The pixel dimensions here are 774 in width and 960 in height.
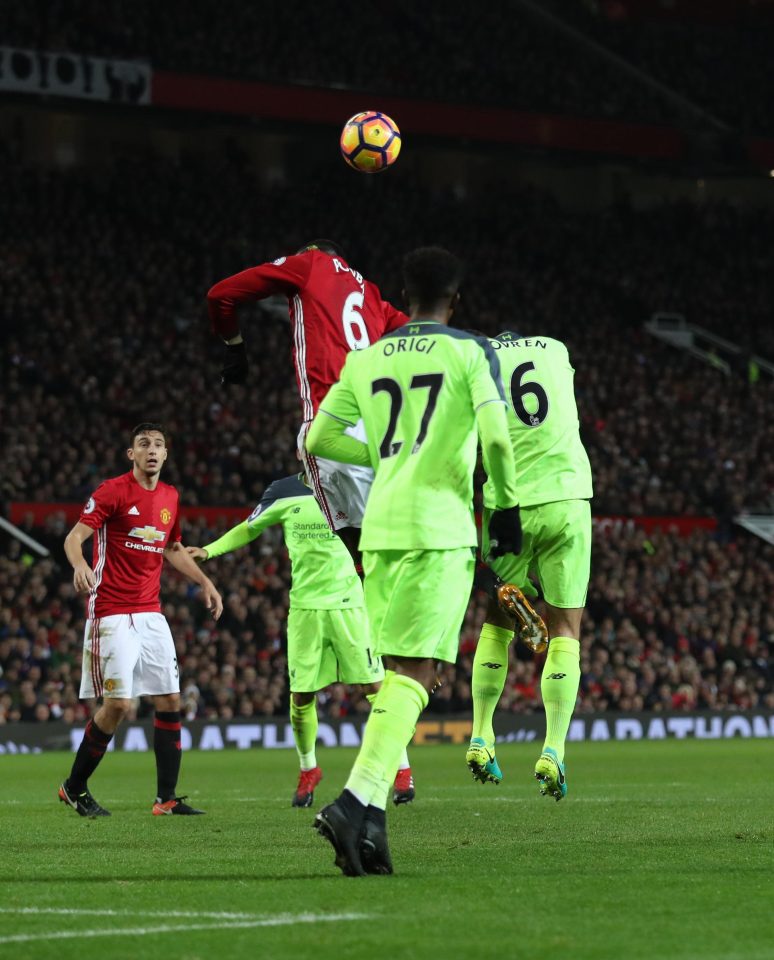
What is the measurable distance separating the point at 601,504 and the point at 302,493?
19230 mm

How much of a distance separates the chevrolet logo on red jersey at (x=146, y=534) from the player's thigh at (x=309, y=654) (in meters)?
1.74

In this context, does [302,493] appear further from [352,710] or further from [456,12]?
[456,12]

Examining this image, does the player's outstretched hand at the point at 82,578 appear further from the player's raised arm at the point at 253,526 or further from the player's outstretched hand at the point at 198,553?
the player's raised arm at the point at 253,526

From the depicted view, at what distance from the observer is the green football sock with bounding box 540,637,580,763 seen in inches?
377

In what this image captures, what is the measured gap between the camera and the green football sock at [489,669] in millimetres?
9969

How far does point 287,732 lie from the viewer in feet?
78.8

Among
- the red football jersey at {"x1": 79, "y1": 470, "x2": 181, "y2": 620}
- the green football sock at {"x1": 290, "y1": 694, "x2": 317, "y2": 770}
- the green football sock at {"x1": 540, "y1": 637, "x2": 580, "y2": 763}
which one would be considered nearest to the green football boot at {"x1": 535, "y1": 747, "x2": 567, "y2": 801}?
the green football sock at {"x1": 540, "y1": 637, "x2": 580, "y2": 763}

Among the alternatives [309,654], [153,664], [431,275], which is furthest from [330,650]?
[431,275]

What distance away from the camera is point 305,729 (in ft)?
42.4

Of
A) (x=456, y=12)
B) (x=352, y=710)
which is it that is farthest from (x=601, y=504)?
(x=456, y=12)

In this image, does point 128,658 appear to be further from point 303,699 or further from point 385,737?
point 385,737

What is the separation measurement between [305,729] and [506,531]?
610 centimetres

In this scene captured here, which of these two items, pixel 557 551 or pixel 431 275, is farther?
pixel 557 551

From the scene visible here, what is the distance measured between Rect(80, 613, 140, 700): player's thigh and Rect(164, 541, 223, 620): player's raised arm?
562mm
